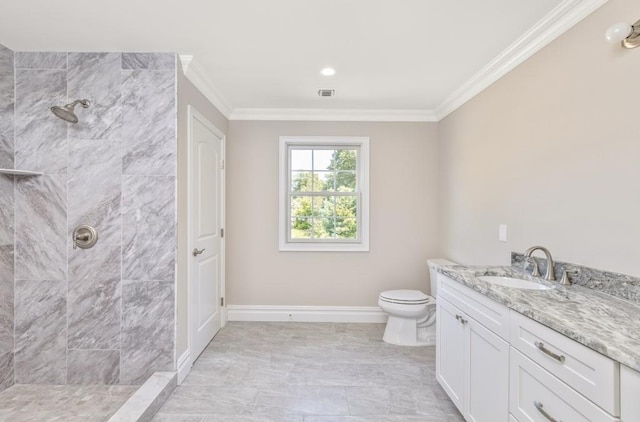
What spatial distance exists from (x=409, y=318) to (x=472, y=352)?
1259 mm

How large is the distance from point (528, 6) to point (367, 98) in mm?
1518

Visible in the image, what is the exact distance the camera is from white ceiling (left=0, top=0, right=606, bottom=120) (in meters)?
1.72

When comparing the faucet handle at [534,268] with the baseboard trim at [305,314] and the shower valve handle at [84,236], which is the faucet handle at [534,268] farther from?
the shower valve handle at [84,236]

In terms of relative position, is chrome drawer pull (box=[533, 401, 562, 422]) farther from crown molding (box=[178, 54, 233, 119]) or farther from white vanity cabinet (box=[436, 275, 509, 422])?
crown molding (box=[178, 54, 233, 119])

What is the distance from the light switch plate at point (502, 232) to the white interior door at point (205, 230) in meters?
2.31

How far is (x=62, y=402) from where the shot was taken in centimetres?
203

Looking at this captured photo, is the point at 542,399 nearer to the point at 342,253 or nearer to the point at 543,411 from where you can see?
the point at 543,411

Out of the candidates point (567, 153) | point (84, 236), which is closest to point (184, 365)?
point (84, 236)

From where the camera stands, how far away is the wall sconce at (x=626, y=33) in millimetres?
1320

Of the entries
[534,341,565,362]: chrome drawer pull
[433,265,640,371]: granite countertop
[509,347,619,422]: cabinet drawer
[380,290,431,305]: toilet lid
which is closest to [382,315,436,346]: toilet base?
[380,290,431,305]: toilet lid

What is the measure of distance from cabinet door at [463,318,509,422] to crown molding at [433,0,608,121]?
5.43ft

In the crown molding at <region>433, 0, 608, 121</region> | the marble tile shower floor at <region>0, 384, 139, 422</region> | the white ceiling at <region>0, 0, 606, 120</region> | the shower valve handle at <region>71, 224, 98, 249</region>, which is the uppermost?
the white ceiling at <region>0, 0, 606, 120</region>

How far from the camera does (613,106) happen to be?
1.48 m

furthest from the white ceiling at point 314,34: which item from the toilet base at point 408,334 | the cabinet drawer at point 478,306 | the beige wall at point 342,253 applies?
the toilet base at point 408,334
